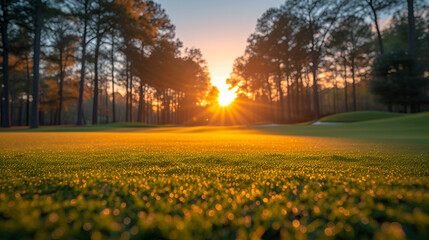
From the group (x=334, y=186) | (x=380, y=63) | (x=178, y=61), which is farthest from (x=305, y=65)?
(x=334, y=186)

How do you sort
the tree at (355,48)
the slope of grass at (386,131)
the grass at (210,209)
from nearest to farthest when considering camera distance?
the grass at (210,209)
the slope of grass at (386,131)
the tree at (355,48)

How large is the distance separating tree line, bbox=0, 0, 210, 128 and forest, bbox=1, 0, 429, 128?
109 millimetres

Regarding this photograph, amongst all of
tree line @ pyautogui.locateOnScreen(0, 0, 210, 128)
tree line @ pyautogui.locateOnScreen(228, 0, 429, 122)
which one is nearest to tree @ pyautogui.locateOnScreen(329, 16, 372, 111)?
tree line @ pyautogui.locateOnScreen(228, 0, 429, 122)

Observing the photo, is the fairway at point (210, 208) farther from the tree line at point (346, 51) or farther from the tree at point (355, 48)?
the tree at point (355, 48)

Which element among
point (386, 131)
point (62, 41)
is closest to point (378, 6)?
point (386, 131)

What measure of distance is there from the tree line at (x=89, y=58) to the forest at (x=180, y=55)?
109mm

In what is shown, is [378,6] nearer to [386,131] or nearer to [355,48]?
[355,48]

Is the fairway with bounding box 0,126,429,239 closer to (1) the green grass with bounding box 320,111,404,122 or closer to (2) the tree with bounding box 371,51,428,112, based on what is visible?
(1) the green grass with bounding box 320,111,404,122

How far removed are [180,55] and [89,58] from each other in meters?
17.7

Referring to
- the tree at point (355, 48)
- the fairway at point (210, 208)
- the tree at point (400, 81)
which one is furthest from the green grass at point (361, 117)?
the fairway at point (210, 208)

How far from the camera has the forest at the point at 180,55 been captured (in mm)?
18422

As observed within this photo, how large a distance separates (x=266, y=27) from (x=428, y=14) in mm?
20036

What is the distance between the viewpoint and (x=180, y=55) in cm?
3712

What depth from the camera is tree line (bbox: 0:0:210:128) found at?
1777 centimetres
